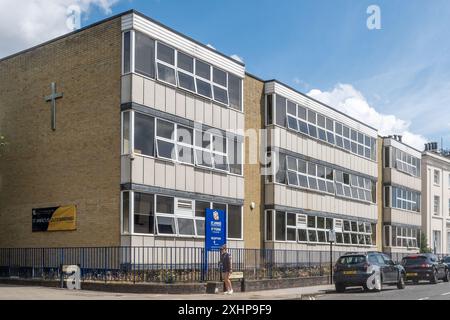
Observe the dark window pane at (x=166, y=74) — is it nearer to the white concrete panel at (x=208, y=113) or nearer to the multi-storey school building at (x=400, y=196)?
the white concrete panel at (x=208, y=113)

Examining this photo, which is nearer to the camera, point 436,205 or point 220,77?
point 220,77

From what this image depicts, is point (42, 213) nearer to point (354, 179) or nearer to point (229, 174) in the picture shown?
point (229, 174)

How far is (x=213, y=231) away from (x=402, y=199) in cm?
2833

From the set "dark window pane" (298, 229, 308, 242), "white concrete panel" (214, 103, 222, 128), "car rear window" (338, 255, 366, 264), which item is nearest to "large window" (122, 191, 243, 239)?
"white concrete panel" (214, 103, 222, 128)

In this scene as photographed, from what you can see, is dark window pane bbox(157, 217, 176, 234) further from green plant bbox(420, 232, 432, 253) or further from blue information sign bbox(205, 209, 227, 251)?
green plant bbox(420, 232, 432, 253)

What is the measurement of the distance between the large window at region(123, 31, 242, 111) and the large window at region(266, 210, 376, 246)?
21.0 ft

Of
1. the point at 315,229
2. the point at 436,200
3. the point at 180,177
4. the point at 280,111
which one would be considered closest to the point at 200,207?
the point at 180,177

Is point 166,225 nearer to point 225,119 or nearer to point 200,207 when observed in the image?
point 200,207

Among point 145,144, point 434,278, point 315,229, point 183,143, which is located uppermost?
point 183,143

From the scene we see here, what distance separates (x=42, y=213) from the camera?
26766 mm

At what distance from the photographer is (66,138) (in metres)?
26.3

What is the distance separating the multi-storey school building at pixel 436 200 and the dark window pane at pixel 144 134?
121 ft
